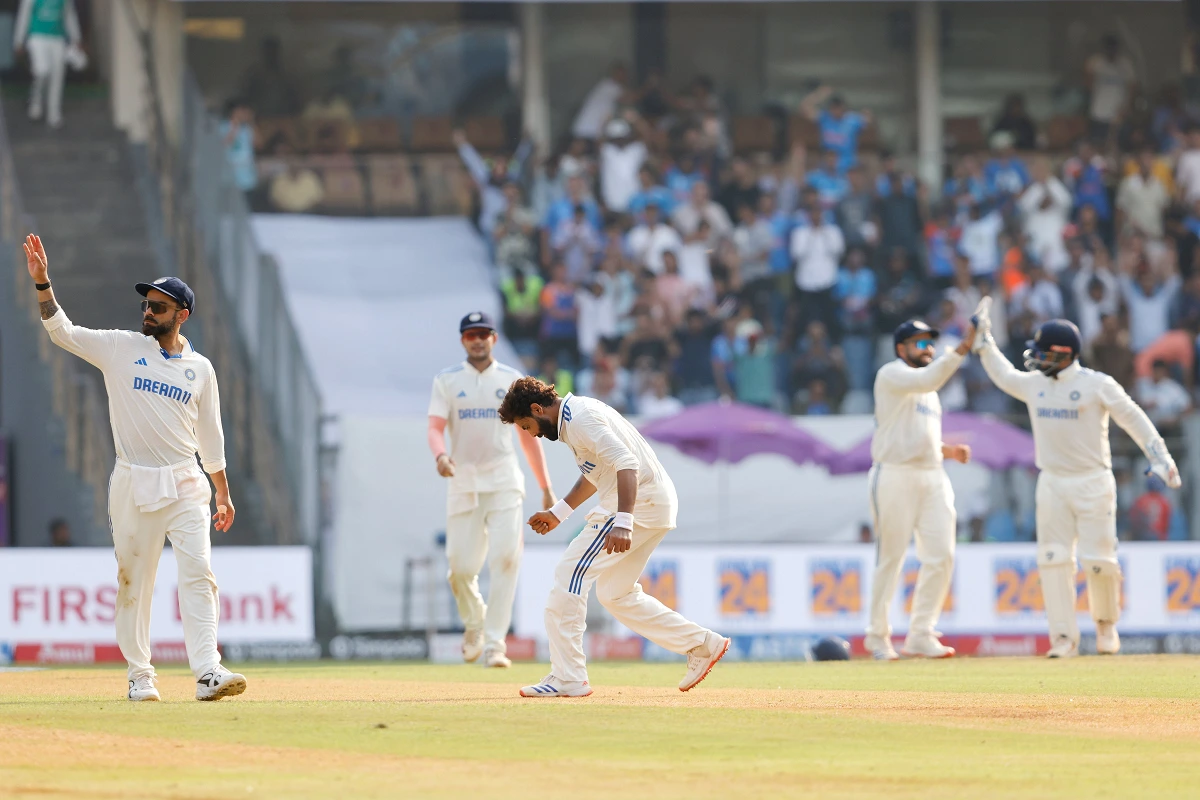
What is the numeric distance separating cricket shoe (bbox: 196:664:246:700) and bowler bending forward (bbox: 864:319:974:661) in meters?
5.92

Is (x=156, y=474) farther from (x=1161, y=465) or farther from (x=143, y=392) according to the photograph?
(x=1161, y=465)

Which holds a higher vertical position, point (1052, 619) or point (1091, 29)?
point (1091, 29)

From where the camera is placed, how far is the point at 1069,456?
14.3 m

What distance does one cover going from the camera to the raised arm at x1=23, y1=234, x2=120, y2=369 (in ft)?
31.7

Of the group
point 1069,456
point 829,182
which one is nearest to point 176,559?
point 1069,456

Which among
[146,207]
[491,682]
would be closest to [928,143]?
[146,207]

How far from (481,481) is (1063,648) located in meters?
4.55

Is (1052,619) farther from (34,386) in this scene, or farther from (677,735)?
(34,386)

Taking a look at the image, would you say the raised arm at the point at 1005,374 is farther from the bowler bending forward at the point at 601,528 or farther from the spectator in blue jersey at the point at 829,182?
the spectator in blue jersey at the point at 829,182

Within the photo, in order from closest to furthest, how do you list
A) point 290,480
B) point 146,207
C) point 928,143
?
point 290,480, point 146,207, point 928,143

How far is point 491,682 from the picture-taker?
1186 cm

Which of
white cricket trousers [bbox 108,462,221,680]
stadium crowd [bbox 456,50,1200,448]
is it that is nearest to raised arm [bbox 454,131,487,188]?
stadium crowd [bbox 456,50,1200,448]

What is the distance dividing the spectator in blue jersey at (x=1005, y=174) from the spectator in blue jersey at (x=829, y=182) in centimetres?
201

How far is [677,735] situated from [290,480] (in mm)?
12378
